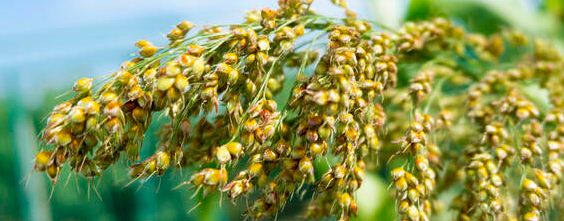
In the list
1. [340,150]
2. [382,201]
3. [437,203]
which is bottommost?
[382,201]

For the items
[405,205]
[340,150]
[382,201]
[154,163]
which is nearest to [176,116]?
[154,163]

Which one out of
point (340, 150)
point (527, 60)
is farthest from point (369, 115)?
point (527, 60)

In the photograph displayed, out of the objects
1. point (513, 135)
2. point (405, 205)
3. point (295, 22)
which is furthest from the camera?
point (513, 135)

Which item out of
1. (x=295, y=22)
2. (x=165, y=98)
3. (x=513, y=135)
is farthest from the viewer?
(x=513, y=135)

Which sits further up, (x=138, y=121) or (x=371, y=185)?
(x=138, y=121)

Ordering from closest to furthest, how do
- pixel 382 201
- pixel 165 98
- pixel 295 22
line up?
pixel 165 98, pixel 295 22, pixel 382 201

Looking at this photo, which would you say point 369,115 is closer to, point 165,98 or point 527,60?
point 165,98


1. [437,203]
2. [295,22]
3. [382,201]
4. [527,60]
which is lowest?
[382,201]

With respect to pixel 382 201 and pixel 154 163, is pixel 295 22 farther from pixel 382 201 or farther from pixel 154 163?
pixel 382 201

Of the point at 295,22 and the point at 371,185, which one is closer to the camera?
the point at 295,22
